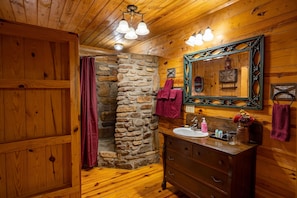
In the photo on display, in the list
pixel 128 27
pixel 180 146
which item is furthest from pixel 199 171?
pixel 128 27

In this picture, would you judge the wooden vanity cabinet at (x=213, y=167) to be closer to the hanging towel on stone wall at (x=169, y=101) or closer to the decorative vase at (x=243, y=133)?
the decorative vase at (x=243, y=133)

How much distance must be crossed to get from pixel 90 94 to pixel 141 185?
1.69 m

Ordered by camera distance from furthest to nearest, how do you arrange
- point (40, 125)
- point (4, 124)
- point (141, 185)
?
point (141, 185), point (40, 125), point (4, 124)

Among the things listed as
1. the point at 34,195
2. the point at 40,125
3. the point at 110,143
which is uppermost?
the point at 40,125

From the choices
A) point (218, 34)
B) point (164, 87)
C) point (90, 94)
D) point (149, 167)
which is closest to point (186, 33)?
point (218, 34)

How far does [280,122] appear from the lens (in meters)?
1.56

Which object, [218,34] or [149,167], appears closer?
[218,34]

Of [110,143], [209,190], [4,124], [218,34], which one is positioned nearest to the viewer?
[4,124]

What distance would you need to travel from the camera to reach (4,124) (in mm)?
1159

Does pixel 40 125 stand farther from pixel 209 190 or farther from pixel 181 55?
pixel 181 55

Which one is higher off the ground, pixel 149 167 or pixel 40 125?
pixel 40 125

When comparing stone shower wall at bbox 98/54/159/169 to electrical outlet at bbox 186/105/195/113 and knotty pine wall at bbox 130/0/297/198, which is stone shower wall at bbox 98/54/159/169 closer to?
electrical outlet at bbox 186/105/195/113

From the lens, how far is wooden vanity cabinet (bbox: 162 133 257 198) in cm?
158

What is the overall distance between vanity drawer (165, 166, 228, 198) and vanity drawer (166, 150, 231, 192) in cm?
5
